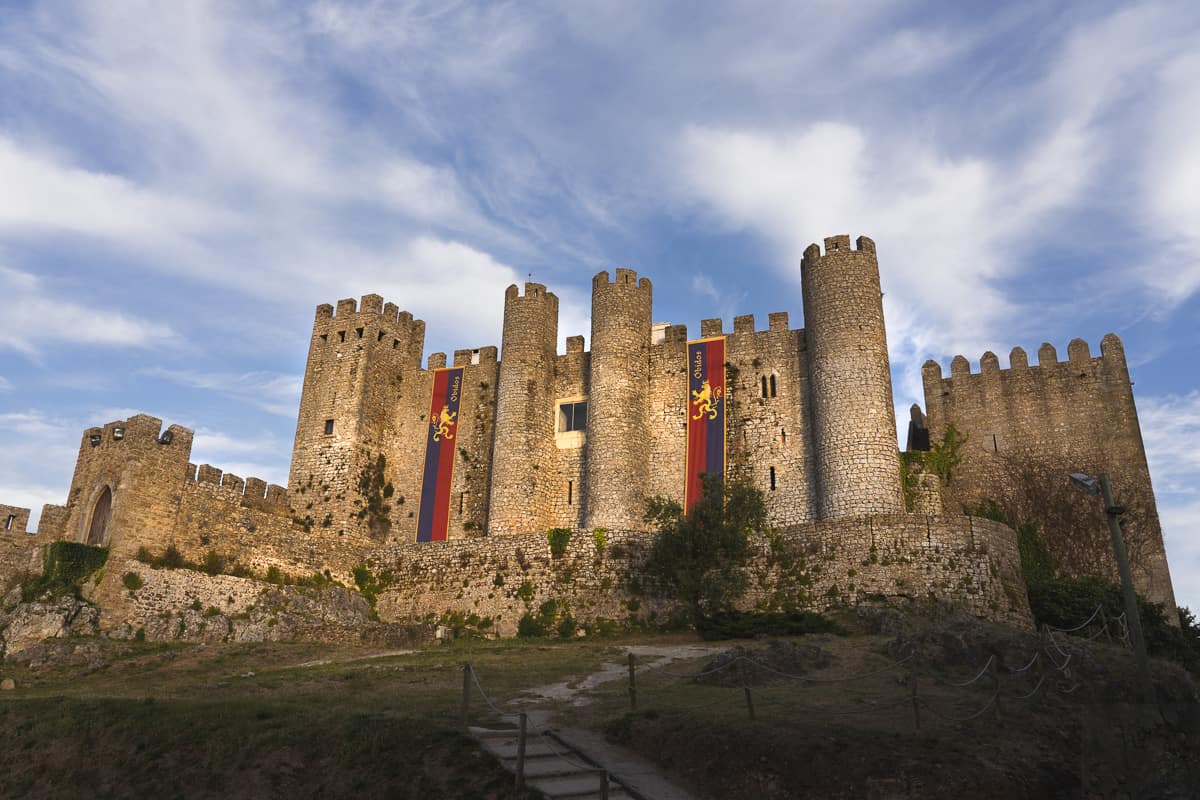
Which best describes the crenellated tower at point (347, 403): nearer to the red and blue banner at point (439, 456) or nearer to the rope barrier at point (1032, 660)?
the red and blue banner at point (439, 456)

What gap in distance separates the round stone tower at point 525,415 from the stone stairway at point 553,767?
1915 cm

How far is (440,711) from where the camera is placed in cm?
1395

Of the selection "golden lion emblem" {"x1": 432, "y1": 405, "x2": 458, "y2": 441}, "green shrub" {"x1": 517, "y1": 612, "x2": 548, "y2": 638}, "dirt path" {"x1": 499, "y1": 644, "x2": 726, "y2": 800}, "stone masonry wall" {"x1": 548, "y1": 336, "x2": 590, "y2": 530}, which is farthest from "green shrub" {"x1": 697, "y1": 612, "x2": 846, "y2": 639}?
"golden lion emblem" {"x1": 432, "y1": 405, "x2": 458, "y2": 441}

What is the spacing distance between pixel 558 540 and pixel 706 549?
15.1 feet

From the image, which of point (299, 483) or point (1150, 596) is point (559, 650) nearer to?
point (299, 483)

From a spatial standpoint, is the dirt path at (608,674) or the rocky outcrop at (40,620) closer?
the dirt path at (608,674)

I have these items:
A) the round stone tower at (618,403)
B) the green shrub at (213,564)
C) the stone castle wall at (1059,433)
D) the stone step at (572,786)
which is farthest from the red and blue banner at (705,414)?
the stone step at (572,786)

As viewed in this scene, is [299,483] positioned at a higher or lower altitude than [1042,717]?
higher

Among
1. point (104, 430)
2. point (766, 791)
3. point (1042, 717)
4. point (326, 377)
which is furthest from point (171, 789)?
point (326, 377)

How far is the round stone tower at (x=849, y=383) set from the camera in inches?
1136

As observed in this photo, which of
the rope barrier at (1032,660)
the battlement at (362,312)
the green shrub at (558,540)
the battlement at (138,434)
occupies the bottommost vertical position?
the rope barrier at (1032,660)

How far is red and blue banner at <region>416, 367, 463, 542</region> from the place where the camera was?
3481 centimetres

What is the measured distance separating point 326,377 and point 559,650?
1814 centimetres

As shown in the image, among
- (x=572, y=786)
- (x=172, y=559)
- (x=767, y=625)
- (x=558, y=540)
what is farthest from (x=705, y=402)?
(x=572, y=786)
